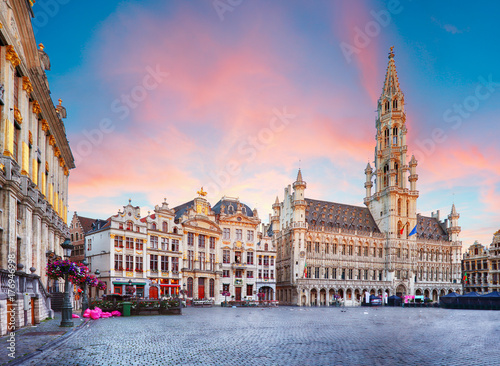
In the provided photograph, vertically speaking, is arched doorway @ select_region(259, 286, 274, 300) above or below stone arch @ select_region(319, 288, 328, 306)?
above

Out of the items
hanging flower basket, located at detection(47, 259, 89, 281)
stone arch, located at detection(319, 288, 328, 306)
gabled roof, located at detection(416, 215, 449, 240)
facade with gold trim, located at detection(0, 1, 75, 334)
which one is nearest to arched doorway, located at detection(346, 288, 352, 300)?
stone arch, located at detection(319, 288, 328, 306)

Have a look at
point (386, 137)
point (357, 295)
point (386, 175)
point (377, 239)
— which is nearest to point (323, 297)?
point (357, 295)

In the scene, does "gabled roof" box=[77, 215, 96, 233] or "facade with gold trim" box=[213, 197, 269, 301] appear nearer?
"gabled roof" box=[77, 215, 96, 233]

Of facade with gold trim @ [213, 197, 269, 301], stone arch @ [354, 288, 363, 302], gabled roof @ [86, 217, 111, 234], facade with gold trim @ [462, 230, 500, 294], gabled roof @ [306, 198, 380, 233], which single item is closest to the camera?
gabled roof @ [86, 217, 111, 234]

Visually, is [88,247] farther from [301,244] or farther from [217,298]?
[301,244]

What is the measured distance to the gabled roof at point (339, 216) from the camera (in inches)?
3634

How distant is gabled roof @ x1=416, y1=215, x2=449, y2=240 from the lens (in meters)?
107

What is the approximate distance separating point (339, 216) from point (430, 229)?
28237 mm

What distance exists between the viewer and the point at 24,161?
80.5ft

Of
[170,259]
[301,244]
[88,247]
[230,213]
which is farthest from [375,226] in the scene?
[88,247]

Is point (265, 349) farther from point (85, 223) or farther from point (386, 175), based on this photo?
point (386, 175)

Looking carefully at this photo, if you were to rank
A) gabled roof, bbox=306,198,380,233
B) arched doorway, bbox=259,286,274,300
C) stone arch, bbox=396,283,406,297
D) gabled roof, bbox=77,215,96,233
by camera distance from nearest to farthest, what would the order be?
gabled roof, bbox=77,215,96,233 < arched doorway, bbox=259,286,274,300 < gabled roof, bbox=306,198,380,233 < stone arch, bbox=396,283,406,297

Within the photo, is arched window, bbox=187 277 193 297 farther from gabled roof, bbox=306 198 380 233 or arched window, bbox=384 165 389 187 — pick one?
arched window, bbox=384 165 389 187

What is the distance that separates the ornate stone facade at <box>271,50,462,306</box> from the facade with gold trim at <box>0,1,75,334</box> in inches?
2336
